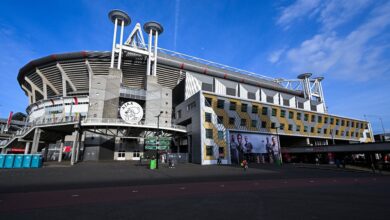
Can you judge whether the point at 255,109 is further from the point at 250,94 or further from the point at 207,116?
the point at 207,116

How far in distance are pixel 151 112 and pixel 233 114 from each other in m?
19.4

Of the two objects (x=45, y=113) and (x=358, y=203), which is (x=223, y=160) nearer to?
(x=358, y=203)

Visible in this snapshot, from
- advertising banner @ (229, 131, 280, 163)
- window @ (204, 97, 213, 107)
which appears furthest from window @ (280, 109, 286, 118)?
window @ (204, 97, 213, 107)

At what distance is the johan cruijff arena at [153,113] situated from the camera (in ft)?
124

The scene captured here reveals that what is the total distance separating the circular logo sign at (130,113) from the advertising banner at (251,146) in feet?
62.6

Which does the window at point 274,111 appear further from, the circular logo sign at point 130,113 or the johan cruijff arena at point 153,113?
the circular logo sign at point 130,113

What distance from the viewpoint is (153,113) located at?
47.3 metres

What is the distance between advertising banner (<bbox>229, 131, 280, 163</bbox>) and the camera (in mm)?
39125

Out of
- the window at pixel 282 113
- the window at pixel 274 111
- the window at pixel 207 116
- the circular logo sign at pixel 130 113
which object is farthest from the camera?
the window at pixel 282 113

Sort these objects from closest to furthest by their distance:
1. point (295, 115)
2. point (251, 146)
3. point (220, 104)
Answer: point (220, 104)
point (251, 146)
point (295, 115)

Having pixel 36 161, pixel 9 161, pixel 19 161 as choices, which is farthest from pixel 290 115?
pixel 9 161

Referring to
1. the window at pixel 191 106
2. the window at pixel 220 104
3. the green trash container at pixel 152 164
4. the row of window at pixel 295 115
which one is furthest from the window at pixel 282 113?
the green trash container at pixel 152 164

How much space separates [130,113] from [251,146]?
84.3ft

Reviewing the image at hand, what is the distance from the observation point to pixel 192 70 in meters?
57.5
